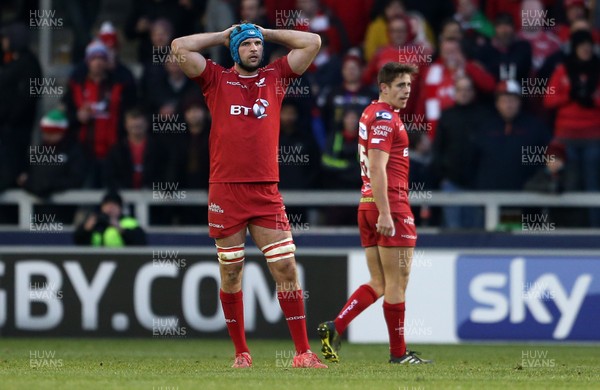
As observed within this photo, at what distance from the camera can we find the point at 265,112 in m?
9.11

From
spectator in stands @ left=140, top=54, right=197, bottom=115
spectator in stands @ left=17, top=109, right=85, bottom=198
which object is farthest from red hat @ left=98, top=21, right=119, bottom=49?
spectator in stands @ left=17, top=109, right=85, bottom=198

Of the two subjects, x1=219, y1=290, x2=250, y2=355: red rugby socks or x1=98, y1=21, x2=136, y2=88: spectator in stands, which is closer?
x1=219, y1=290, x2=250, y2=355: red rugby socks

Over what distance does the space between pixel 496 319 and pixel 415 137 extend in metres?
2.46

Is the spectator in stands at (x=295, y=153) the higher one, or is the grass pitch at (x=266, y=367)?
the spectator in stands at (x=295, y=153)

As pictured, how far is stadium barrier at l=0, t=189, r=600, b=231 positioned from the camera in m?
13.4

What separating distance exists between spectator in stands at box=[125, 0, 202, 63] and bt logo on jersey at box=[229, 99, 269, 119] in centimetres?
614

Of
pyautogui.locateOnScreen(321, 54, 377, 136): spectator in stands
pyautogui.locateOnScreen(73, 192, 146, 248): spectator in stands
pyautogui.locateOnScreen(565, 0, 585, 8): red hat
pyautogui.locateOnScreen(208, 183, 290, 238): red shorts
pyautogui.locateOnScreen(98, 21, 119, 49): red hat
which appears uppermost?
pyautogui.locateOnScreen(565, 0, 585, 8): red hat

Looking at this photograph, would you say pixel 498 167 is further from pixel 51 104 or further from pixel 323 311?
pixel 51 104

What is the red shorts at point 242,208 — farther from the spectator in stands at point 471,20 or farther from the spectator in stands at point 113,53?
the spectator in stands at point 471,20

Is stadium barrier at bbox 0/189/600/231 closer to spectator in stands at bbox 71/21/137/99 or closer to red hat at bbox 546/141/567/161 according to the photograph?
red hat at bbox 546/141/567/161

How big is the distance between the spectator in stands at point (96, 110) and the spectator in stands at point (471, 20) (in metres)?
3.73

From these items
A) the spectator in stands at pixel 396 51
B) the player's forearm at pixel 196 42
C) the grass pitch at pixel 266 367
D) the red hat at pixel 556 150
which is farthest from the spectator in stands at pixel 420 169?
the player's forearm at pixel 196 42

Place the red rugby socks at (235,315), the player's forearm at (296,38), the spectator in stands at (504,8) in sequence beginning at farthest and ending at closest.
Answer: the spectator in stands at (504,8), the red rugby socks at (235,315), the player's forearm at (296,38)

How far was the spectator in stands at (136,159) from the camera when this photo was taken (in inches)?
553
